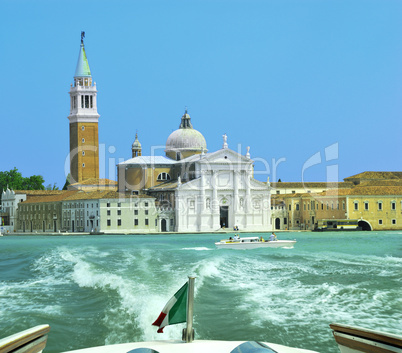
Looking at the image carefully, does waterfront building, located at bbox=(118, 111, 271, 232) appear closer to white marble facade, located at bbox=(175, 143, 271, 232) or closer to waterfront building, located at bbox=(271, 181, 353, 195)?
white marble facade, located at bbox=(175, 143, 271, 232)

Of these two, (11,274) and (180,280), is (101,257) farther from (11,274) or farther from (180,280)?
(180,280)

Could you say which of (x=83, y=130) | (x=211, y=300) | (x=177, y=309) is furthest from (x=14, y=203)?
(x=177, y=309)

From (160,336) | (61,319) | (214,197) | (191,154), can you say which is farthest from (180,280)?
(191,154)

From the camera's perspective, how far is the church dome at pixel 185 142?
73.0 meters

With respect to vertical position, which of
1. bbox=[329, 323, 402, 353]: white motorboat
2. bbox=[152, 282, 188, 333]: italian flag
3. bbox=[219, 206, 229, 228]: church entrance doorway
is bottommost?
bbox=[329, 323, 402, 353]: white motorboat

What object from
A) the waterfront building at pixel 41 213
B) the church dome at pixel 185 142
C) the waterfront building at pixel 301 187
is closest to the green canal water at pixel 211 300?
the waterfront building at pixel 41 213

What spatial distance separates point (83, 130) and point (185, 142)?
993cm

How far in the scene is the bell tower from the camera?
74188 mm

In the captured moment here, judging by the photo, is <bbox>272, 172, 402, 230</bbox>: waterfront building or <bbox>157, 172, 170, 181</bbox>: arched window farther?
<bbox>157, 172, 170, 181</bbox>: arched window

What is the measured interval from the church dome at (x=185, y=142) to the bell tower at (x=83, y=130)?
23.8 ft

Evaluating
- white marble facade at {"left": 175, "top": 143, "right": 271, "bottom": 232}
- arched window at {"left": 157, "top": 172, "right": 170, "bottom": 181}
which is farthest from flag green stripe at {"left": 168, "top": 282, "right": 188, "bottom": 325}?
arched window at {"left": 157, "top": 172, "right": 170, "bottom": 181}

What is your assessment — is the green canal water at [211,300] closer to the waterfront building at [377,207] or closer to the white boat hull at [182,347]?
the white boat hull at [182,347]

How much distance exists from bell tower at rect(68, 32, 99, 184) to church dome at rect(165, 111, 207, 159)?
724 cm

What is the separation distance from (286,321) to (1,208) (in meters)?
70.1
